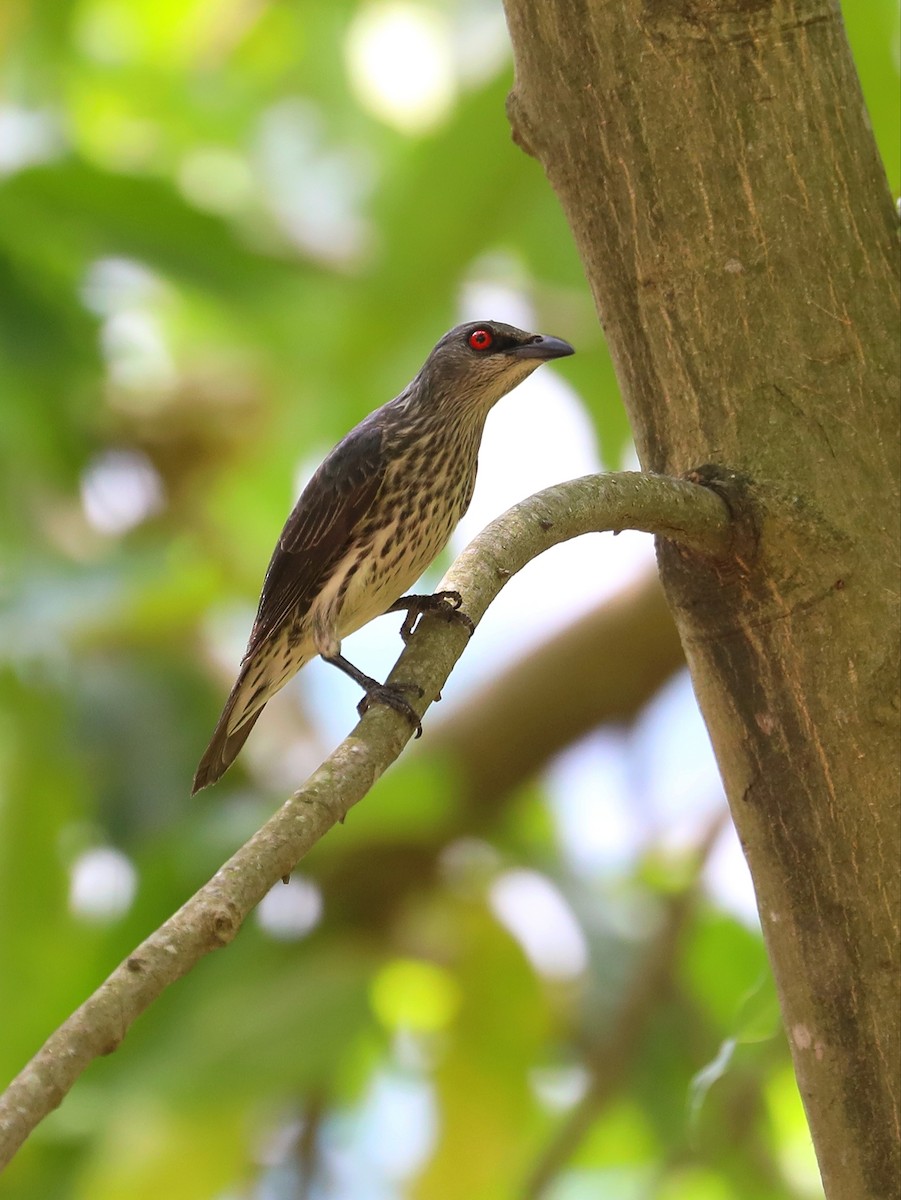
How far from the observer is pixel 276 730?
527 centimetres

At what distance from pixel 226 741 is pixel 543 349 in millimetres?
1192

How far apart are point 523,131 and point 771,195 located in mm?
388

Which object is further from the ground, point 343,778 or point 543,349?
point 543,349

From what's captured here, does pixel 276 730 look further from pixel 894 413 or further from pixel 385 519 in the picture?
pixel 894 413

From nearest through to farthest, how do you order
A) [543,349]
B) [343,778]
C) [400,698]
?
[343,778] → [400,698] → [543,349]

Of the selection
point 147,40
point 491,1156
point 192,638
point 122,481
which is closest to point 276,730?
point 192,638

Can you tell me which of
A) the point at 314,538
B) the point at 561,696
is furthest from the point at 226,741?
the point at 561,696

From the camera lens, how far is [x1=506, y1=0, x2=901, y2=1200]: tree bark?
6.55 feet

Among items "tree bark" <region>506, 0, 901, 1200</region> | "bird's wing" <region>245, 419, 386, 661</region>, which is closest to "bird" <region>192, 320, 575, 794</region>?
"bird's wing" <region>245, 419, 386, 661</region>

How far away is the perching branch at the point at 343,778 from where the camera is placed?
1.20 meters

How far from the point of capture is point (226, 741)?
135 inches

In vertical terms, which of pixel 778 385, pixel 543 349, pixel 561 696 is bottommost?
pixel 778 385

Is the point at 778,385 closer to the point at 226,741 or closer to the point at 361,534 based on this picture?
the point at 361,534

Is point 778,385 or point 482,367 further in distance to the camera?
point 482,367
